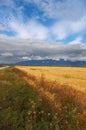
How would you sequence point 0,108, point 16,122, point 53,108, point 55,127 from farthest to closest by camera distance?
point 0,108
point 53,108
point 16,122
point 55,127

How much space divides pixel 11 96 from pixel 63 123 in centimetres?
498

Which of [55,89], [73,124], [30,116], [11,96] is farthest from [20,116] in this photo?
[55,89]

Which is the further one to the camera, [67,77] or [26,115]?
[67,77]

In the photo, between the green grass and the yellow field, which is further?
the yellow field

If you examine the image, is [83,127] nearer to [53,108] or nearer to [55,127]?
[55,127]

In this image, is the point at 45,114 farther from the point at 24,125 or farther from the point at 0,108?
the point at 0,108

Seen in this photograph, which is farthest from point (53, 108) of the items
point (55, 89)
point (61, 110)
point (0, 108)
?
point (55, 89)

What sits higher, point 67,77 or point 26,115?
point 26,115

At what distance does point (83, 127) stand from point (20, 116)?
2613 millimetres

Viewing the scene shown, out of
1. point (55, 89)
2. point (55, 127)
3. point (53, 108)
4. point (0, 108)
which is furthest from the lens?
point (55, 89)

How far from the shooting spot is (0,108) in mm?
11289

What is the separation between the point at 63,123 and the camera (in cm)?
914

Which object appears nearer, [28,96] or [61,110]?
[61,110]

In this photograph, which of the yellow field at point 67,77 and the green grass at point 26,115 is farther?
the yellow field at point 67,77
